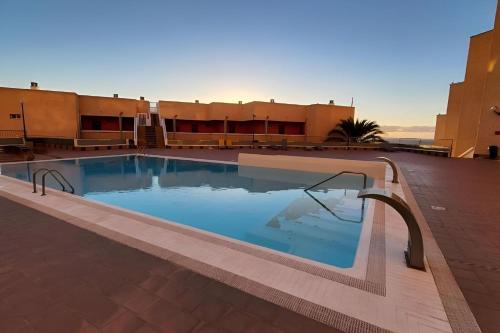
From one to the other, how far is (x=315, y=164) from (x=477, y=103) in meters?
15.9

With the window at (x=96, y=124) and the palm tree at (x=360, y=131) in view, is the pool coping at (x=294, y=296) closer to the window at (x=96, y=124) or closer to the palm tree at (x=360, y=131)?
the palm tree at (x=360, y=131)

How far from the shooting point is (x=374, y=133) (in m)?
23.9

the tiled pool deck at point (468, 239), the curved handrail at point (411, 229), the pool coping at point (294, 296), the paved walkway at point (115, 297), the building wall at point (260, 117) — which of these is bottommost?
the paved walkway at point (115, 297)

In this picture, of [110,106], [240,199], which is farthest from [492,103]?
[110,106]

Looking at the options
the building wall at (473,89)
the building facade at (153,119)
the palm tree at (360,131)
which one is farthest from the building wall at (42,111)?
the building wall at (473,89)

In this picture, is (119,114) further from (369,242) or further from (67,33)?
(369,242)

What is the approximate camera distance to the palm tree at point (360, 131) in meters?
23.8

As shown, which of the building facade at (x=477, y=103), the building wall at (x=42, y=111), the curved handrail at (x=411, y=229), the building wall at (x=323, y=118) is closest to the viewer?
the curved handrail at (x=411, y=229)

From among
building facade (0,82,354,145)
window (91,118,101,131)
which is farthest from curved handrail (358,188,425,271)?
window (91,118,101,131)

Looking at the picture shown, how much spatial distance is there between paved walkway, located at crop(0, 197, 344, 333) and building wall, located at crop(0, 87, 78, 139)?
21.8 metres

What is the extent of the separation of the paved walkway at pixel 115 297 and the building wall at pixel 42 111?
21821 millimetres

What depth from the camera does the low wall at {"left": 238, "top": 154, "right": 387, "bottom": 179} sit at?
11.1 meters

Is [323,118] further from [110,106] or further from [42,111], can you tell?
[42,111]

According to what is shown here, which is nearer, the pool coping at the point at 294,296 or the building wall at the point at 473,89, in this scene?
the pool coping at the point at 294,296
